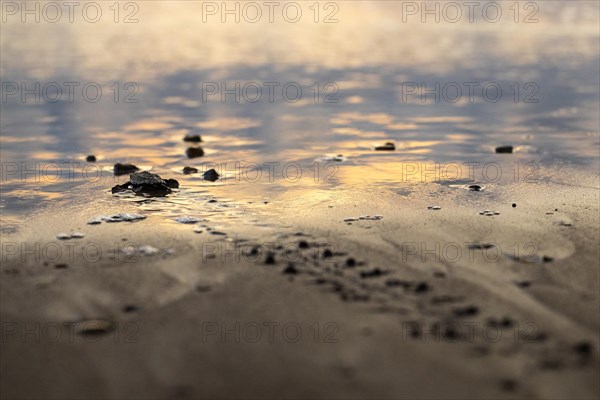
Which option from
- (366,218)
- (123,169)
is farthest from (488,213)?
(123,169)

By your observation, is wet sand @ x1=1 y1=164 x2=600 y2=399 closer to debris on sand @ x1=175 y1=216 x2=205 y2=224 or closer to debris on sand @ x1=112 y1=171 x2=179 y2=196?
debris on sand @ x1=175 y1=216 x2=205 y2=224

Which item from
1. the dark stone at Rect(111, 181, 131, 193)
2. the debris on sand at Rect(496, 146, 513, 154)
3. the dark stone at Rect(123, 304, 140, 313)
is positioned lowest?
the dark stone at Rect(123, 304, 140, 313)

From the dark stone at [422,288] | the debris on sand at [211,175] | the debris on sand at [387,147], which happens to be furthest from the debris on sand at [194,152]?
the dark stone at [422,288]

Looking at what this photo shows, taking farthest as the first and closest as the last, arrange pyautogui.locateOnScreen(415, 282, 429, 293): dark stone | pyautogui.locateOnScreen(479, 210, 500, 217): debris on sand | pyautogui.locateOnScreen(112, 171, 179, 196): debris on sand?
pyautogui.locateOnScreen(112, 171, 179, 196): debris on sand → pyautogui.locateOnScreen(479, 210, 500, 217): debris on sand → pyautogui.locateOnScreen(415, 282, 429, 293): dark stone

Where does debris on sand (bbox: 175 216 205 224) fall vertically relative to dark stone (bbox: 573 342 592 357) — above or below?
above

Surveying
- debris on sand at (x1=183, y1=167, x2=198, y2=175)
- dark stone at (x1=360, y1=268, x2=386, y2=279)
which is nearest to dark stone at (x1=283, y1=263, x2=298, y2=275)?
dark stone at (x1=360, y1=268, x2=386, y2=279)

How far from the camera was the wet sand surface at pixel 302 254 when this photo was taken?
11.4ft

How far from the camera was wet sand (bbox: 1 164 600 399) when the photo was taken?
338 cm

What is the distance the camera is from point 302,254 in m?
4.94

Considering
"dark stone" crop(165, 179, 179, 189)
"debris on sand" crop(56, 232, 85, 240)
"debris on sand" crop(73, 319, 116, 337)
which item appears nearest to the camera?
"debris on sand" crop(73, 319, 116, 337)

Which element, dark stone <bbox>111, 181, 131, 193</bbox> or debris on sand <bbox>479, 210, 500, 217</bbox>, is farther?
dark stone <bbox>111, 181, 131, 193</bbox>

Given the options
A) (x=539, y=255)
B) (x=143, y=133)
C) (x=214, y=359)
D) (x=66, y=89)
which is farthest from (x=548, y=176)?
(x=66, y=89)

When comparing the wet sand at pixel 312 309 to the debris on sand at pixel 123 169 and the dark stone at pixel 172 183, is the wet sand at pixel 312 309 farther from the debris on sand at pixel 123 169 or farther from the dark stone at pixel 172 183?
the debris on sand at pixel 123 169

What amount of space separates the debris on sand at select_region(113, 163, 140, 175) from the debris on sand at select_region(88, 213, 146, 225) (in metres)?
2.06
